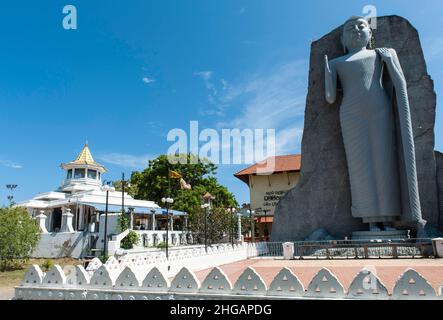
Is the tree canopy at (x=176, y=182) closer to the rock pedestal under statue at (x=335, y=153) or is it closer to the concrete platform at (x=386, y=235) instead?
the rock pedestal under statue at (x=335, y=153)

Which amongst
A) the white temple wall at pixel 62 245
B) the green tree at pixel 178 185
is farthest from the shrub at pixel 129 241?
the green tree at pixel 178 185

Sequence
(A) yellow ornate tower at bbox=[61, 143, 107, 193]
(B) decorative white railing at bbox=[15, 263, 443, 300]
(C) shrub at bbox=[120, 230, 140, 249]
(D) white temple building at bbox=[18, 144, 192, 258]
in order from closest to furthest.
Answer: (B) decorative white railing at bbox=[15, 263, 443, 300] → (C) shrub at bbox=[120, 230, 140, 249] → (D) white temple building at bbox=[18, 144, 192, 258] → (A) yellow ornate tower at bbox=[61, 143, 107, 193]

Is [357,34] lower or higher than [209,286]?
higher

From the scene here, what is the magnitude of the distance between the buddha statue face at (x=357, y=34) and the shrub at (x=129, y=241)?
1872 cm

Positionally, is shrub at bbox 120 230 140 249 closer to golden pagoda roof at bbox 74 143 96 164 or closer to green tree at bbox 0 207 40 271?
green tree at bbox 0 207 40 271

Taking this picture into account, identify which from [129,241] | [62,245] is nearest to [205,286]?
[129,241]

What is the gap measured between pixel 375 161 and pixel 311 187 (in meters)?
4.54

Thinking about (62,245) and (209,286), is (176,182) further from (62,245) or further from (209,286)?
(209,286)

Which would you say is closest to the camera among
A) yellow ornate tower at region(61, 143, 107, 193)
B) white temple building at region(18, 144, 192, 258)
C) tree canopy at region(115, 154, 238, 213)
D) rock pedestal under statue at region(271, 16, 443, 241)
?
rock pedestal under statue at region(271, 16, 443, 241)

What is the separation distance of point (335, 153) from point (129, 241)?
586 inches

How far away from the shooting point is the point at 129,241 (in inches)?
925

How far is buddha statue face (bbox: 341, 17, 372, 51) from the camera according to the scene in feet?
71.5

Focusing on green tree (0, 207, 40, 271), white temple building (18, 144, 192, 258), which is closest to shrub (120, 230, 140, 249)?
white temple building (18, 144, 192, 258)

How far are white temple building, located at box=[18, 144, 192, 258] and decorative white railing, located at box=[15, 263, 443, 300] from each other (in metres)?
11.8
